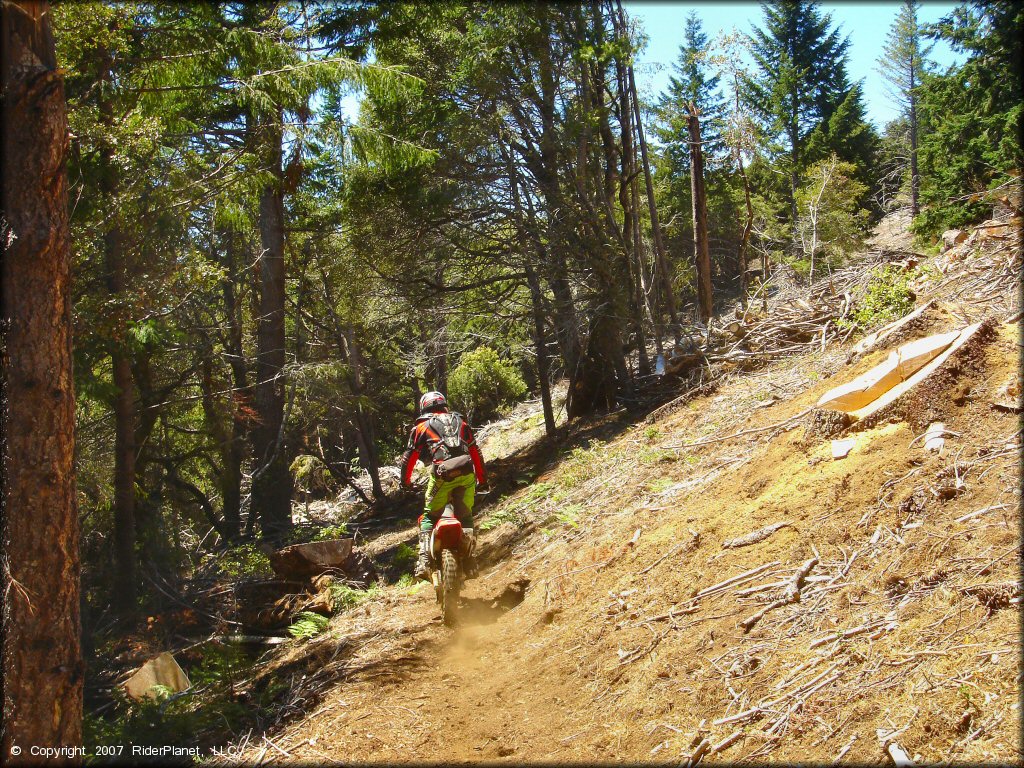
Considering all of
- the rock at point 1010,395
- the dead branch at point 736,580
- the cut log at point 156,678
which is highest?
the rock at point 1010,395

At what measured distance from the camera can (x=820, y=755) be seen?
3516 mm

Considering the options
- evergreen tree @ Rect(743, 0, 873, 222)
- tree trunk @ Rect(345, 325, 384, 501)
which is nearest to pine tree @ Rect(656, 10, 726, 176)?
evergreen tree @ Rect(743, 0, 873, 222)

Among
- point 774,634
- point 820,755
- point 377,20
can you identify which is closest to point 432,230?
point 377,20

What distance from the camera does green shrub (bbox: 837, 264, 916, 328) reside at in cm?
912

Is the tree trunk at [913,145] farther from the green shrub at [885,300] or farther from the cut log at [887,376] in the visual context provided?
the cut log at [887,376]

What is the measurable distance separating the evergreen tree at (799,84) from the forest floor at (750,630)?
1055 inches

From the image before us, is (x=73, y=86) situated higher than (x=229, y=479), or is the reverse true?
(x=73, y=86)

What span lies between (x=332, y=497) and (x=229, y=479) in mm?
7545

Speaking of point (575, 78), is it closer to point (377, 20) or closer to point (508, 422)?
point (377, 20)

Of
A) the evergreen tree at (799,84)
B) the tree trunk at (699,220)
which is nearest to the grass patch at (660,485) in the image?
the tree trunk at (699,220)

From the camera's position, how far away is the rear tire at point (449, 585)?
729 centimetres

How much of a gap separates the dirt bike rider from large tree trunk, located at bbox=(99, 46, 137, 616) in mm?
4422

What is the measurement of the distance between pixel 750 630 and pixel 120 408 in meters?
9.70

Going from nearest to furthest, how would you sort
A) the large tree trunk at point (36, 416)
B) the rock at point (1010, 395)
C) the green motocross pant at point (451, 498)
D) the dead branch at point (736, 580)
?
the large tree trunk at point (36, 416) → the rock at point (1010, 395) → the dead branch at point (736, 580) → the green motocross pant at point (451, 498)
